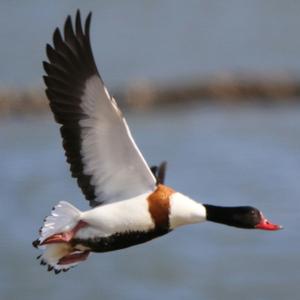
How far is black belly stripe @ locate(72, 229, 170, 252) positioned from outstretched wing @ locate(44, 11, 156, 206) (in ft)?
0.68

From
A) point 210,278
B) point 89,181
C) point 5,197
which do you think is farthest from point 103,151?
point 5,197

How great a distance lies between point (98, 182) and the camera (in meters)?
6.39

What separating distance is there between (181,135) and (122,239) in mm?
6744

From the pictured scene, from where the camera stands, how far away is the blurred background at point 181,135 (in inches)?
427

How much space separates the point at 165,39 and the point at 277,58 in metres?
1.07

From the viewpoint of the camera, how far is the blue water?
422 inches

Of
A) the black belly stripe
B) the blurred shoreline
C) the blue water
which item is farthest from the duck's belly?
the blurred shoreline

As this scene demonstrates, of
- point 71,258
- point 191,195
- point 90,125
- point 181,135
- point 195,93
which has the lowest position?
point 191,195

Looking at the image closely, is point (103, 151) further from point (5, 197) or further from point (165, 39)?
point (165, 39)

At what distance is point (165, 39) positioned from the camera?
1455 cm

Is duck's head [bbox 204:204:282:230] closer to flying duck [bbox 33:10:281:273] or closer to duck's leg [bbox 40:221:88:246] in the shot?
flying duck [bbox 33:10:281:273]

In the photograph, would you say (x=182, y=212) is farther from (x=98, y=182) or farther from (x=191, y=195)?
(x=191, y=195)

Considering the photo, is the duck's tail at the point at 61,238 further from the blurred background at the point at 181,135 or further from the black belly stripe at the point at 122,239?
the blurred background at the point at 181,135

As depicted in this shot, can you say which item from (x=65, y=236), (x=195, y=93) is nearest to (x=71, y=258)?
(x=65, y=236)
